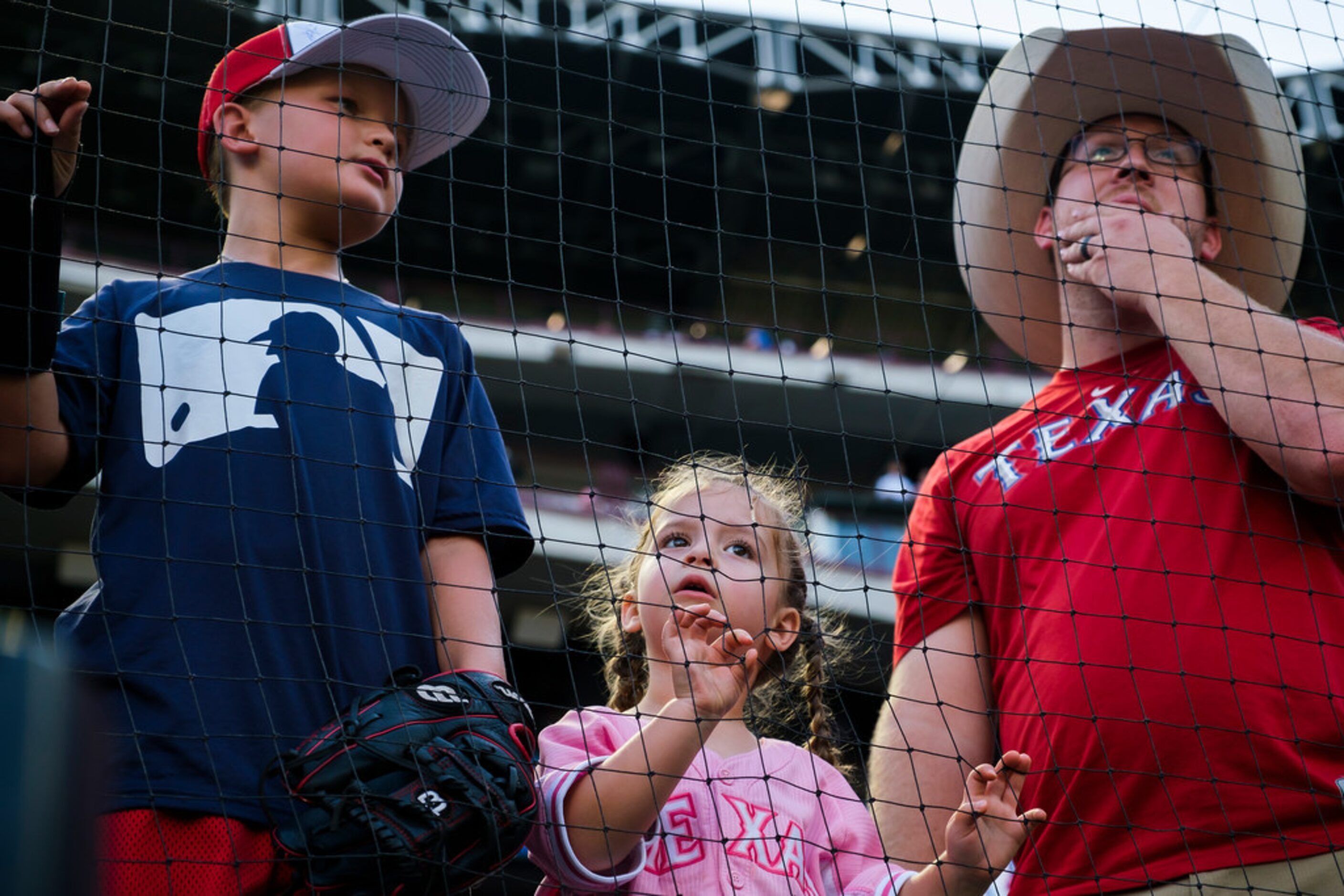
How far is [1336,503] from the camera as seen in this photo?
6.13ft

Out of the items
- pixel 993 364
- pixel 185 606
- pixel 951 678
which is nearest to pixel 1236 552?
pixel 951 678

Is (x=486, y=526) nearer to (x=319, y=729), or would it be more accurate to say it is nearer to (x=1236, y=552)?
(x=319, y=729)

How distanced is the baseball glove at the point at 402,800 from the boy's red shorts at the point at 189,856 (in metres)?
0.03

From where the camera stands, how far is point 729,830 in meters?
1.73

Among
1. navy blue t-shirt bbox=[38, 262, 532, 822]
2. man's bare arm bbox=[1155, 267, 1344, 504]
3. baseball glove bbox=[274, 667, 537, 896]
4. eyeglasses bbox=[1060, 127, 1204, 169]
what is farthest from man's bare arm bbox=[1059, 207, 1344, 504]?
baseball glove bbox=[274, 667, 537, 896]

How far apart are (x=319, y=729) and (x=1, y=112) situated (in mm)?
711

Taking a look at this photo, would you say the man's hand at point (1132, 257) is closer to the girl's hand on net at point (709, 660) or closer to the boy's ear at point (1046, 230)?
the boy's ear at point (1046, 230)

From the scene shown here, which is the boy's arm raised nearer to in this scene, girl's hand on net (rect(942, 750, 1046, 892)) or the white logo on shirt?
the white logo on shirt

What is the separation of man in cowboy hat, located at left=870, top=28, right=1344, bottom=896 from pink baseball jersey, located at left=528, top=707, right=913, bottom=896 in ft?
0.41

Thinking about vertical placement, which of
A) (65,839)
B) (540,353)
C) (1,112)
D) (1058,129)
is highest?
(540,353)

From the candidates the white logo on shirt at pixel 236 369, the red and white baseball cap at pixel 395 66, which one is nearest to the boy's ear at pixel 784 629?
the white logo on shirt at pixel 236 369

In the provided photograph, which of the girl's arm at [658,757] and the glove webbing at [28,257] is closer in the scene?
the glove webbing at [28,257]

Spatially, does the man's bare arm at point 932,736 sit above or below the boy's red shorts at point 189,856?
above

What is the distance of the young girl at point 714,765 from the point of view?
163 centimetres
